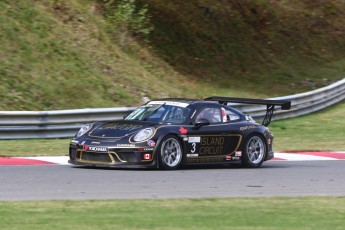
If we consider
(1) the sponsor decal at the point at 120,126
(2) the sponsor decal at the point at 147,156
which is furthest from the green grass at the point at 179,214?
(1) the sponsor decal at the point at 120,126

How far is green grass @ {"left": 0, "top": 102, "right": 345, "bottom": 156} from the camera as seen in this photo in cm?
1627

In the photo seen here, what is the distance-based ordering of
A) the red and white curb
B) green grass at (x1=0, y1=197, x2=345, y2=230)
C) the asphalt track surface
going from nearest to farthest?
1. green grass at (x1=0, y1=197, x2=345, y2=230)
2. the asphalt track surface
3. the red and white curb

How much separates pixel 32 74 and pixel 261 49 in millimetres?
11532

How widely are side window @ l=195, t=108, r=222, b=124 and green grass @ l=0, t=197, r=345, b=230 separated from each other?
4.18 metres

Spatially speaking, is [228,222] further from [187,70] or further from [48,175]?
[187,70]

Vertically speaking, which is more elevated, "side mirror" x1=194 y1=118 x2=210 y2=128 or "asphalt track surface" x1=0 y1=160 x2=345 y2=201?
"side mirror" x1=194 y1=118 x2=210 y2=128

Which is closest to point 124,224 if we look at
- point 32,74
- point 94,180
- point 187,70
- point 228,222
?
point 228,222

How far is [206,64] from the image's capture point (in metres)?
28.3

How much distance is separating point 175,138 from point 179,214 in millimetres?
4785

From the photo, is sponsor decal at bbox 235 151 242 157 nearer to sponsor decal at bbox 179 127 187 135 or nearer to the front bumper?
sponsor decal at bbox 179 127 187 135

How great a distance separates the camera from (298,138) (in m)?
20.0

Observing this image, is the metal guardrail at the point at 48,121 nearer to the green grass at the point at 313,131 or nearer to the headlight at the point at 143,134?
the green grass at the point at 313,131

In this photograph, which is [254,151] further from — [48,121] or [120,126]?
[48,121]

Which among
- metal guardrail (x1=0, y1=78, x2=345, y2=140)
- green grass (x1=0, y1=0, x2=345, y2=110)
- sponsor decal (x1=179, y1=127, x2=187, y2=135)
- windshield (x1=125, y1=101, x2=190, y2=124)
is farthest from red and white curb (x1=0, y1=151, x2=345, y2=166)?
green grass (x1=0, y1=0, x2=345, y2=110)
